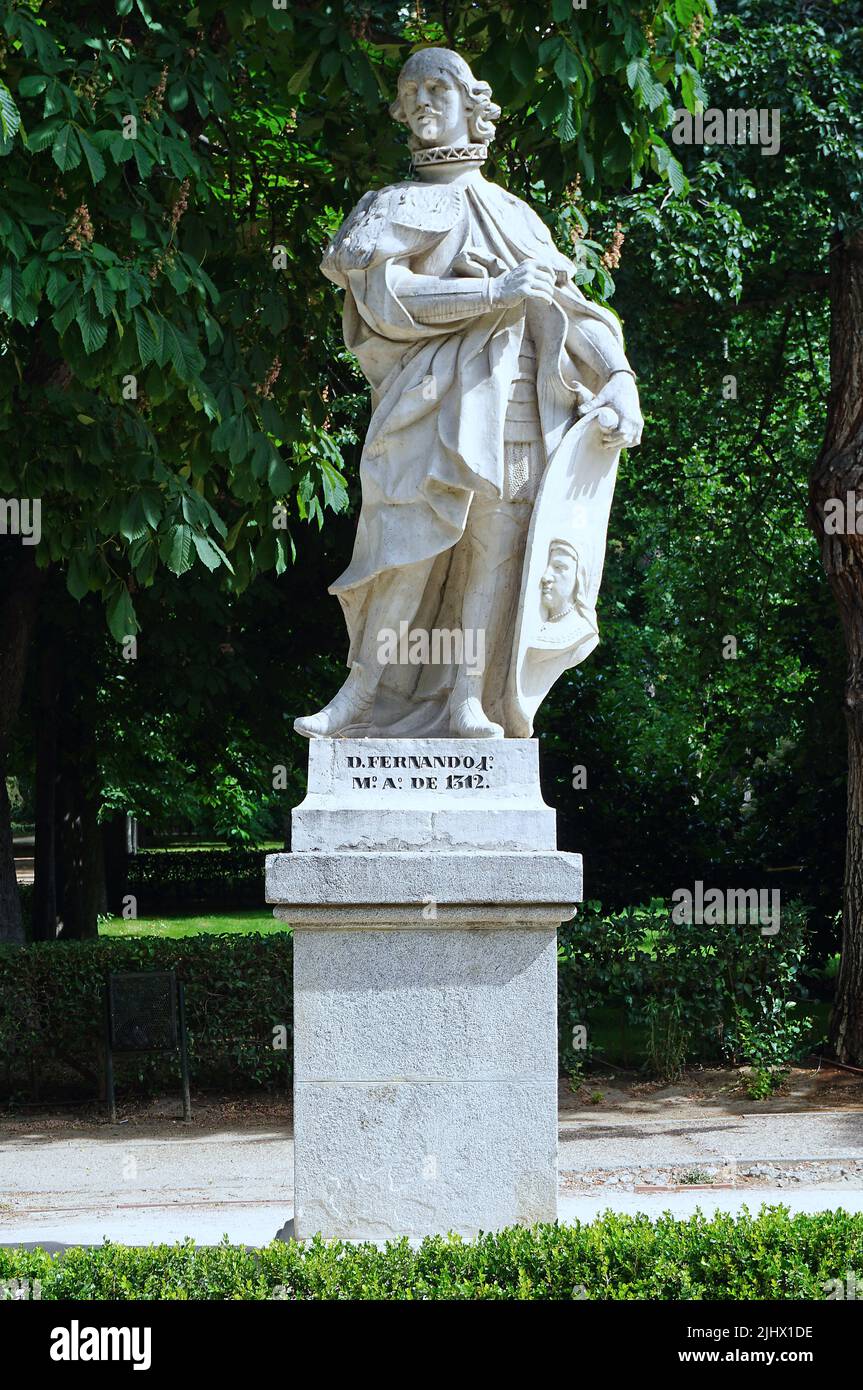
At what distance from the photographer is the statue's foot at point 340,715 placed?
5.88 metres

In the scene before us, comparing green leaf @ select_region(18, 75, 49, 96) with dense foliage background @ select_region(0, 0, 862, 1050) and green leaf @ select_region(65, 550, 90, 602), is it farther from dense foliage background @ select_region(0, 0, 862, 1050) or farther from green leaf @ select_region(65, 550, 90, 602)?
green leaf @ select_region(65, 550, 90, 602)

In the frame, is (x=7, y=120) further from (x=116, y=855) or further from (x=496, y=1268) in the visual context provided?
(x=116, y=855)

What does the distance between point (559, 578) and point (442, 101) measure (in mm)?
1819

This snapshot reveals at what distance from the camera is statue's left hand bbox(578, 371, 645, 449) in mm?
5887

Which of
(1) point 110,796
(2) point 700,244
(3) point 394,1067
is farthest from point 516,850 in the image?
(1) point 110,796

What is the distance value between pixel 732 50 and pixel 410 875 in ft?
26.1

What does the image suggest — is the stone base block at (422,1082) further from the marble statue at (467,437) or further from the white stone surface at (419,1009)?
the marble statue at (467,437)

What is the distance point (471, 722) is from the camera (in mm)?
5711

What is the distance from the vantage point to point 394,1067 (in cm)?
543

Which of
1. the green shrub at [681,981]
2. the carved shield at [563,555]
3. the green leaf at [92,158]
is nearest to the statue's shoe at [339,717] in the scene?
the carved shield at [563,555]

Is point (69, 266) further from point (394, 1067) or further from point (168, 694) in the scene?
point (168, 694)

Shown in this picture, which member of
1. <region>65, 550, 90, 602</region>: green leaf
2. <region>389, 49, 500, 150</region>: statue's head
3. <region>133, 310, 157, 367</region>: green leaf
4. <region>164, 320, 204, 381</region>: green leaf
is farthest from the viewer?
<region>65, 550, 90, 602</region>: green leaf

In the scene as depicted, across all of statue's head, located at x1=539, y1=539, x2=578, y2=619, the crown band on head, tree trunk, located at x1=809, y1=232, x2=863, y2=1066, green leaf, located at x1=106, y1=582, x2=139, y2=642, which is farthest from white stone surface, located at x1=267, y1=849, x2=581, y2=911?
tree trunk, located at x1=809, y1=232, x2=863, y2=1066

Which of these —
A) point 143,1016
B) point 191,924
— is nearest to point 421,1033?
point 143,1016
